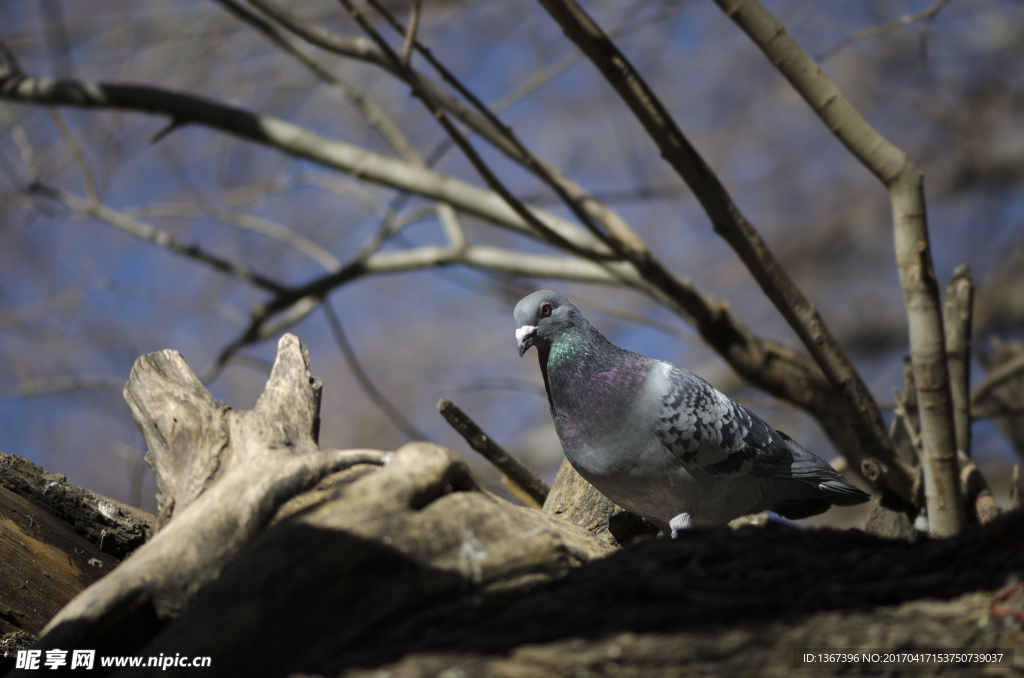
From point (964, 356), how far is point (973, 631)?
3010 millimetres

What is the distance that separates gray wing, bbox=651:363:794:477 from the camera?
115 inches

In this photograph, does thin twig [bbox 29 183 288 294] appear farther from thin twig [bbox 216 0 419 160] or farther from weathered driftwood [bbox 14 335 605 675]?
weathered driftwood [bbox 14 335 605 675]

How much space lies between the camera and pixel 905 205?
3262 mm

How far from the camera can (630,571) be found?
6.61ft

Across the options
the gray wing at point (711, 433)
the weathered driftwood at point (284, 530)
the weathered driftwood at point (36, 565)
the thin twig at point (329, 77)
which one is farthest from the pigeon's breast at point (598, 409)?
the thin twig at point (329, 77)

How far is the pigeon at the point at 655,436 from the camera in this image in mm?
2902

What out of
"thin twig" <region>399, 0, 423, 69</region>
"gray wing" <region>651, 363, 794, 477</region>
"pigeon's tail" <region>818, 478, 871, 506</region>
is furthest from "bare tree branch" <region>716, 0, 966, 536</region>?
"thin twig" <region>399, 0, 423, 69</region>

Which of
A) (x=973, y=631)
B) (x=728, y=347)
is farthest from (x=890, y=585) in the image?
(x=728, y=347)

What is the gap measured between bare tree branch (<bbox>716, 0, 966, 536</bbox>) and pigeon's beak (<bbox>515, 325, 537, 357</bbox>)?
5.08 ft

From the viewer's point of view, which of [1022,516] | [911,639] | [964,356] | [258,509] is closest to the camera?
[911,639]

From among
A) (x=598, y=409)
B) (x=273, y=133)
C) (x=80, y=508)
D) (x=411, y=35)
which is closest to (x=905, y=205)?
(x=598, y=409)

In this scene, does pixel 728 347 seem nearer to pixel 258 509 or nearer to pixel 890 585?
pixel 890 585

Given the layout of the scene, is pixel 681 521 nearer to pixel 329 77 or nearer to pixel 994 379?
pixel 994 379

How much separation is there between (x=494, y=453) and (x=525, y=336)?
37.1 inches
